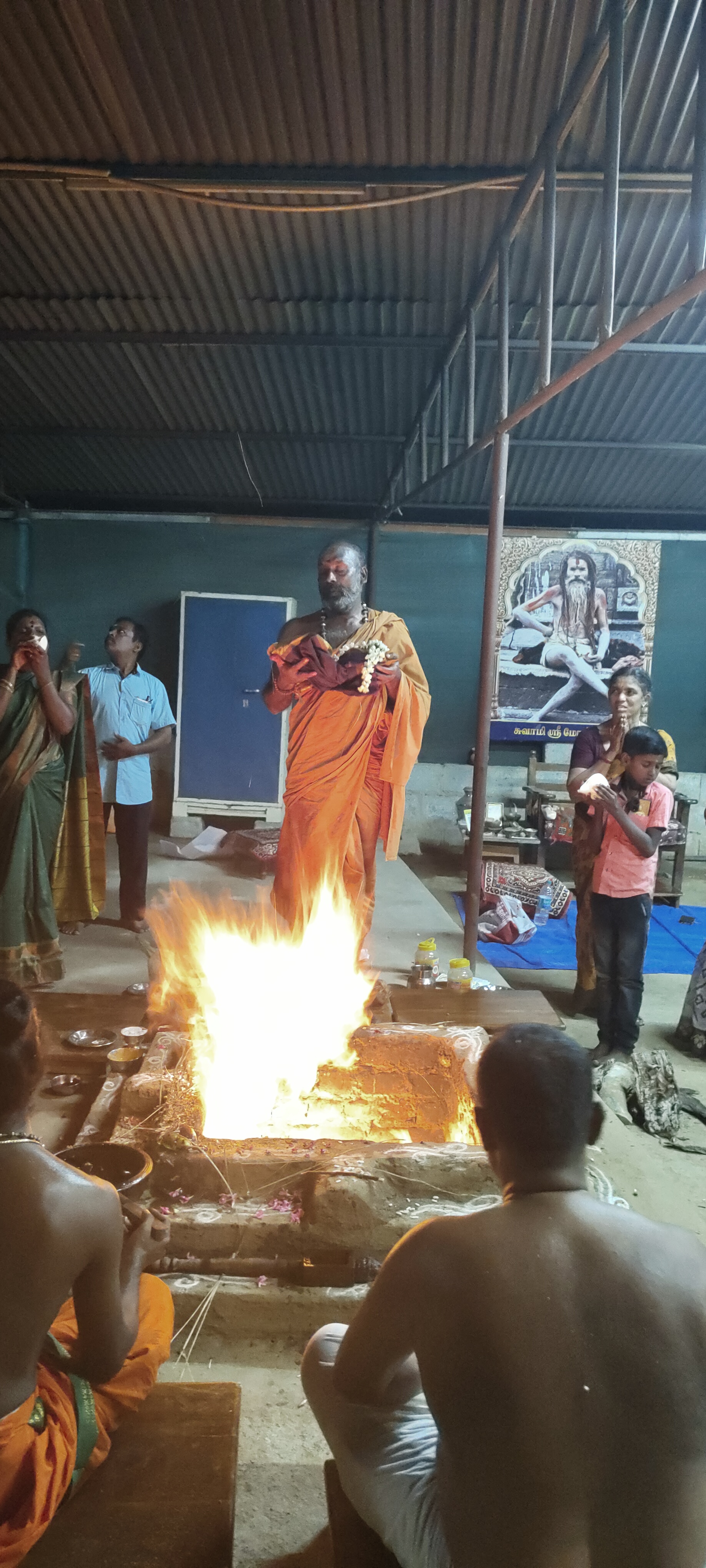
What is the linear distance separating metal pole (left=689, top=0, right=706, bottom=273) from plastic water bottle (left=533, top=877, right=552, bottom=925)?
6.06 metres

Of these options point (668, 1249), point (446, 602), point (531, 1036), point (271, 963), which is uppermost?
point (446, 602)

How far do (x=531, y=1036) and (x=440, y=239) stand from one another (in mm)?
5264

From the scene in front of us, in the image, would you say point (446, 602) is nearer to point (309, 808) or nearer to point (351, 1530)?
point (309, 808)

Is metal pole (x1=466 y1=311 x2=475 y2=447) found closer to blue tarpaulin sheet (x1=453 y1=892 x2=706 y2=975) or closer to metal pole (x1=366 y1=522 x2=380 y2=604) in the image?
blue tarpaulin sheet (x1=453 y1=892 x2=706 y2=975)

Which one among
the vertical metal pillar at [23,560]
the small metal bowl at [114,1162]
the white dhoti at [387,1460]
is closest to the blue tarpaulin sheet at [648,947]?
the small metal bowl at [114,1162]

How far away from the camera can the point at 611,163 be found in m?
3.35

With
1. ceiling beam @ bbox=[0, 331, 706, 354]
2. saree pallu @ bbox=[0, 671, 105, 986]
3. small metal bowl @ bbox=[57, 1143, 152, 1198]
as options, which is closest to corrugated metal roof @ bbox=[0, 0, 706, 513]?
ceiling beam @ bbox=[0, 331, 706, 354]

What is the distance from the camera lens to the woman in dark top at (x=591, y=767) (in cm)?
→ 522

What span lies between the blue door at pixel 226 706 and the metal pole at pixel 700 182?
757 cm

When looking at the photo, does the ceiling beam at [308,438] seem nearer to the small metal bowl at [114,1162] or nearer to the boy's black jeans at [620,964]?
the boy's black jeans at [620,964]

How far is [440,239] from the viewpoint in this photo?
213 inches

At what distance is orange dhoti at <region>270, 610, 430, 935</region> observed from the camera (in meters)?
4.89

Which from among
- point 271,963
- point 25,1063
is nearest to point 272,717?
point 271,963

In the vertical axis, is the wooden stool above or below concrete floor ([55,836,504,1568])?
above
